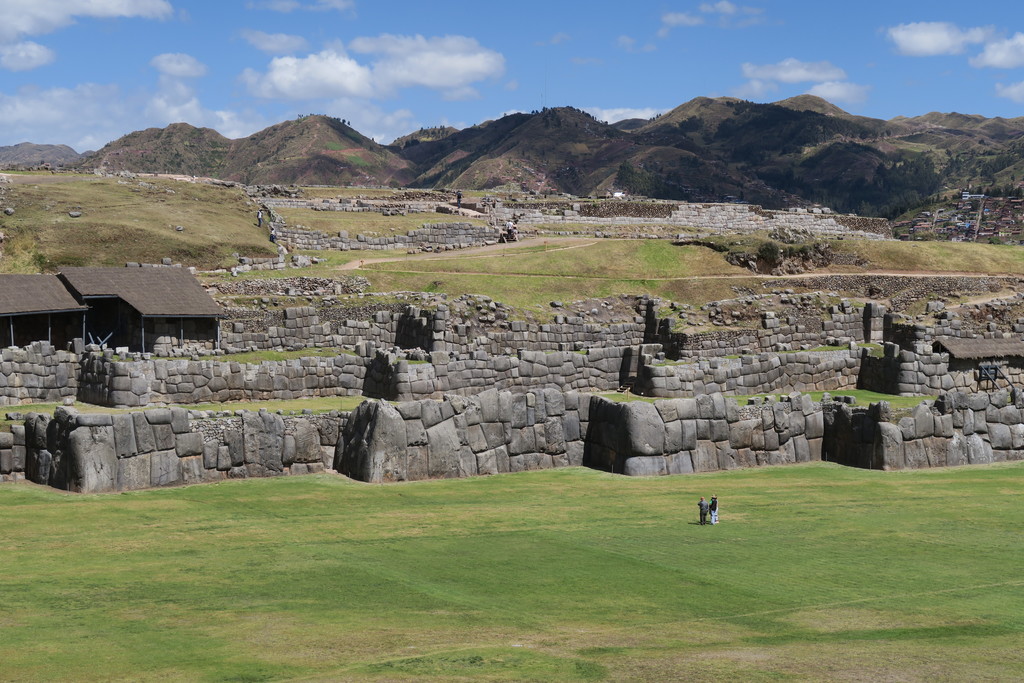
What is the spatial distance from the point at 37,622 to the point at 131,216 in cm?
4767

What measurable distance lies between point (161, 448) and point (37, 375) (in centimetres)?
1278

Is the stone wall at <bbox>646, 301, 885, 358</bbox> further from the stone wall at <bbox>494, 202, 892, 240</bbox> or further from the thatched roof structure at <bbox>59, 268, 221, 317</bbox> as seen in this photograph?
the stone wall at <bbox>494, 202, 892, 240</bbox>

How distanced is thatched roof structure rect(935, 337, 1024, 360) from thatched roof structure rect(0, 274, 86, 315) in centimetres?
3081

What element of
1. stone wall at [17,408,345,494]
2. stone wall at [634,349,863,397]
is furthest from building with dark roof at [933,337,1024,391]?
stone wall at [17,408,345,494]

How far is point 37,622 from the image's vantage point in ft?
46.7

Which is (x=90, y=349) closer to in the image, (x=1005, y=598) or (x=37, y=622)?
(x=37, y=622)

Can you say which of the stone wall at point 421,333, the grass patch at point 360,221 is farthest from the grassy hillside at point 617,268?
the grass patch at point 360,221

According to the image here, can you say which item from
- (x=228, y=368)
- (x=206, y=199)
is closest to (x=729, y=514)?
(x=228, y=368)

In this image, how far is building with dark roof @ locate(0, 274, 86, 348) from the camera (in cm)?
3819

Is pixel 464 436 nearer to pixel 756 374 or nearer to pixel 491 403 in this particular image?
pixel 491 403

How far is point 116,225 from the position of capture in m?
A: 55.7

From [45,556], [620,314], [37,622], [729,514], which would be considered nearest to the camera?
[37,622]

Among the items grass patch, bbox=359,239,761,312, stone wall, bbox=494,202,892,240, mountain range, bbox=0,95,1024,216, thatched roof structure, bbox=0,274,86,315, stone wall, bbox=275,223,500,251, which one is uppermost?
mountain range, bbox=0,95,1024,216

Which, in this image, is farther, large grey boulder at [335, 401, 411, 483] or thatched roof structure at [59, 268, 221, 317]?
thatched roof structure at [59, 268, 221, 317]
